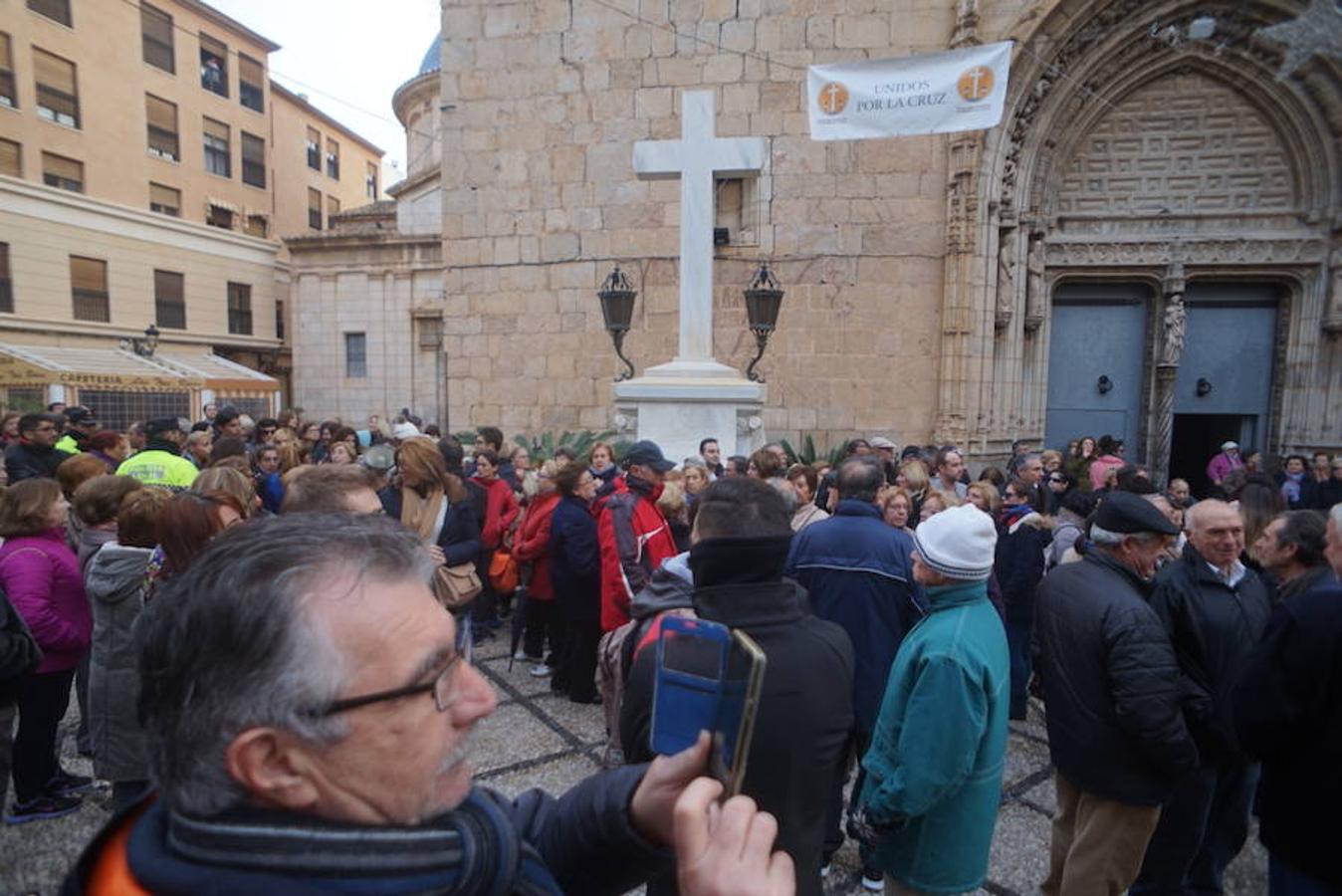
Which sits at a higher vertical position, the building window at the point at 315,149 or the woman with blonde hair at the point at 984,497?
the building window at the point at 315,149

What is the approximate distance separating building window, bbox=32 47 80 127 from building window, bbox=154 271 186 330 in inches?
180

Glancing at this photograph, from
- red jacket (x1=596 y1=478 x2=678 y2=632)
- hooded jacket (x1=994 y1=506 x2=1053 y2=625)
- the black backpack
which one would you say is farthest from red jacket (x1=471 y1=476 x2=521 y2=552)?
hooded jacket (x1=994 y1=506 x2=1053 y2=625)

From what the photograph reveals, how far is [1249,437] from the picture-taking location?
10.8 meters

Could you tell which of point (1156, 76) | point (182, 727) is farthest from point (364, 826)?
point (1156, 76)

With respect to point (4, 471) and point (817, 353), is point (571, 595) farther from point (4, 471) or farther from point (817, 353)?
point (817, 353)

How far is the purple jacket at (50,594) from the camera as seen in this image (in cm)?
308

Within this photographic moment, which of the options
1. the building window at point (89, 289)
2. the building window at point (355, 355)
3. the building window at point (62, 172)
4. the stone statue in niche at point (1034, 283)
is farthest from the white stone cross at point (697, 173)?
the building window at point (62, 172)

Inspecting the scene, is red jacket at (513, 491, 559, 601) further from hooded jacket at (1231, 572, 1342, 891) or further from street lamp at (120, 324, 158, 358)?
street lamp at (120, 324, 158, 358)

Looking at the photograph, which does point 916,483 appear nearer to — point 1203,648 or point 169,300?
point 1203,648

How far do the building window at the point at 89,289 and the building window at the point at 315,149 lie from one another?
12246 millimetres

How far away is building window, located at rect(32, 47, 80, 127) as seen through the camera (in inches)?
773

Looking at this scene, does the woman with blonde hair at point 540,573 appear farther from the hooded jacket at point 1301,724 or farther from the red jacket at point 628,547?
the hooded jacket at point 1301,724

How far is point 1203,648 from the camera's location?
8.60 feet

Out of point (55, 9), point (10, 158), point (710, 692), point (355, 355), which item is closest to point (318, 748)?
point (710, 692)
